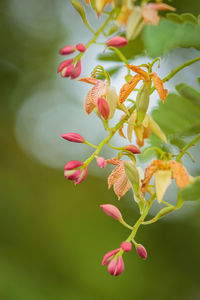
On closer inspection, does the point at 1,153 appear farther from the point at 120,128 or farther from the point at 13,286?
the point at 120,128

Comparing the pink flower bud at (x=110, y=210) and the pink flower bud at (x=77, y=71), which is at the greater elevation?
the pink flower bud at (x=77, y=71)

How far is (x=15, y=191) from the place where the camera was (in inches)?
130

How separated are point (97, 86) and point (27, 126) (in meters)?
3.22

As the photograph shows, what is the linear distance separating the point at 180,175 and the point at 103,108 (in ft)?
0.40

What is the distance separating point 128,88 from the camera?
0.55m

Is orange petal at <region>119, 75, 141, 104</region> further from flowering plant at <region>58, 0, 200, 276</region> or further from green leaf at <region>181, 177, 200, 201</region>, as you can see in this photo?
green leaf at <region>181, 177, 200, 201</region>

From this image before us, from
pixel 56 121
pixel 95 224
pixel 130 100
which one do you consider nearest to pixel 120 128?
pixel 130 100

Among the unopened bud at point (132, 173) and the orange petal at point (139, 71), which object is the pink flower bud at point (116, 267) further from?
the orange petal at point (139, 71)

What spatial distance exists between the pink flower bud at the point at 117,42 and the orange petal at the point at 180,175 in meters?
0.15

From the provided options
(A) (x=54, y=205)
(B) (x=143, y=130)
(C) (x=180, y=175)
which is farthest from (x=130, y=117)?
(A) (x=54, y=205)

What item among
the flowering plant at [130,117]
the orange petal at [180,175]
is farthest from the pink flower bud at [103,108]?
the orange petal at [180,175]

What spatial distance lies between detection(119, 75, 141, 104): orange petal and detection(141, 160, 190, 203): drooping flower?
10 centimetres

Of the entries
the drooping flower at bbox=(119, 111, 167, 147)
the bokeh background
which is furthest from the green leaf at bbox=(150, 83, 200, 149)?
the bokeh background

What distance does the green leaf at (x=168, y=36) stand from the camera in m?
0.45
